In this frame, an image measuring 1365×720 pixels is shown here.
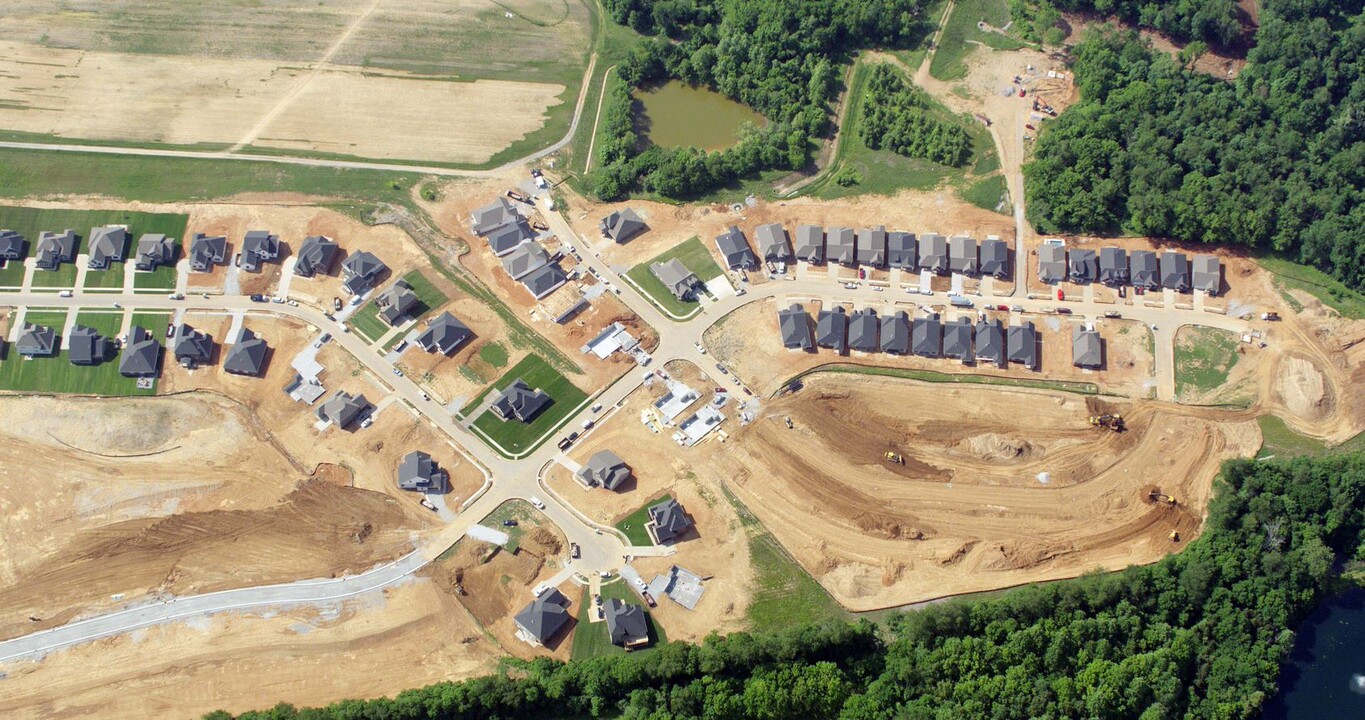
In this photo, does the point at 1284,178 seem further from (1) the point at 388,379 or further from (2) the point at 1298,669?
(1) the point at 388,379

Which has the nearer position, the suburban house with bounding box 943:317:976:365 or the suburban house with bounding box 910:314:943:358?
the suburban house with bounding box 943:317:976:365

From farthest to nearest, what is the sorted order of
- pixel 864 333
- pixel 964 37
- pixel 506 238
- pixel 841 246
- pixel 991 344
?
pixel 964 37
pixel 506 238
pixel 841 246
pixel 864 333
pixel 991 344

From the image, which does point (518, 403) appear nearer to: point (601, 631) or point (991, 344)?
point (601, 631)

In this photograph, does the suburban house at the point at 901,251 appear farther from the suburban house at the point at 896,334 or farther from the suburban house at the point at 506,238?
the suburban house at the point at 506,238

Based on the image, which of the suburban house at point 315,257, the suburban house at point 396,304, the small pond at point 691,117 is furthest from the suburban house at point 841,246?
the suburban house at point 315,257

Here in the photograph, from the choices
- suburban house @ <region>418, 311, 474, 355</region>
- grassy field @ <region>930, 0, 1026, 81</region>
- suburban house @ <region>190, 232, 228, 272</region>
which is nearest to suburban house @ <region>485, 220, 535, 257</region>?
suburban house @ <region>418, 311, 474, 355</region>

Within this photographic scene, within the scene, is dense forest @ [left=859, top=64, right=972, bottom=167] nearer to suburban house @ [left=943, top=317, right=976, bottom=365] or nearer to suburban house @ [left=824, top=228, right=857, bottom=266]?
suburban house @ [left=824, top=228, right=857, bottom=266]

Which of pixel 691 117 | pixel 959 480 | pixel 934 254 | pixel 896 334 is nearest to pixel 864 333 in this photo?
pixel 896 334

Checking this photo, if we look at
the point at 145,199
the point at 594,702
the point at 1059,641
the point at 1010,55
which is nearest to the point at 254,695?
the point at 594,702
